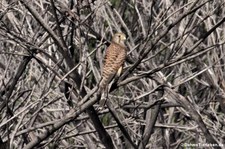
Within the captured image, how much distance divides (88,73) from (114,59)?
68 cm

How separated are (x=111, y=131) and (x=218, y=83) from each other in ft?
4.53

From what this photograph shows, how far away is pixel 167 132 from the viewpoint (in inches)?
245

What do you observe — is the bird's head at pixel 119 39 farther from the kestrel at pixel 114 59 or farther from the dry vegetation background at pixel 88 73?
the dry vegetation background at pixel 88 73

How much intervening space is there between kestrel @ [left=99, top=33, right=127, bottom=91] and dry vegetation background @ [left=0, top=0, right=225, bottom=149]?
0.27 ft

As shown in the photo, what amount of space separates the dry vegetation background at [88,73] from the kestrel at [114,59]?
0.27ft

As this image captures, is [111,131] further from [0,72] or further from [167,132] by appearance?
[0,72]

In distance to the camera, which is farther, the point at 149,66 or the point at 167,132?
the point at 167,132

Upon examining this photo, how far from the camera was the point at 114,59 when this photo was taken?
4930 millimetres

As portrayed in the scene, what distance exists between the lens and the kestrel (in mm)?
4582

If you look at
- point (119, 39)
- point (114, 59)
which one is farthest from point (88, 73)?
point (119, 39)

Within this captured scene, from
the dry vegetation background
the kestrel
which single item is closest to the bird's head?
the kestrel

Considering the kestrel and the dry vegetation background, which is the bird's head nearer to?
the kestrel

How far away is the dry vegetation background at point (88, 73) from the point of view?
3.88m

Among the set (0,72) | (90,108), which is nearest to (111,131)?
(0,72)
